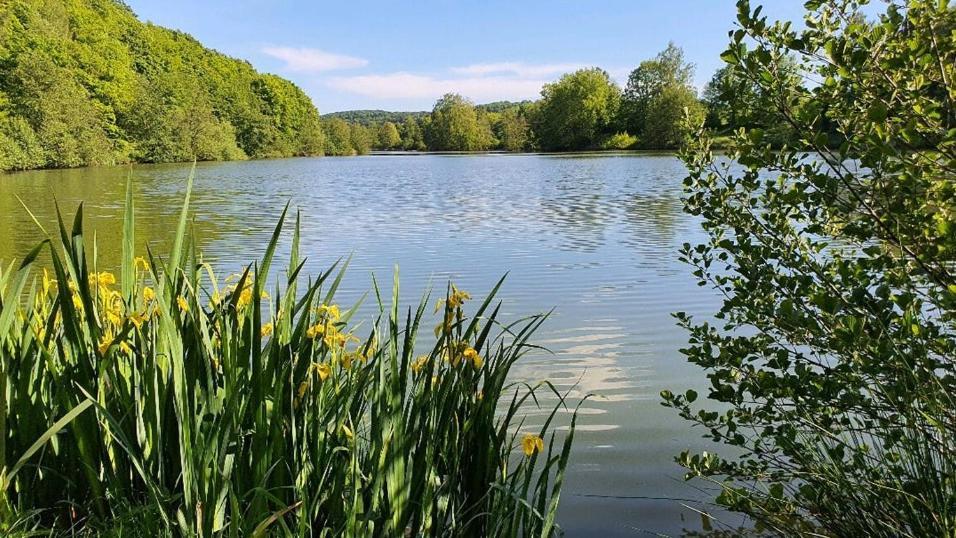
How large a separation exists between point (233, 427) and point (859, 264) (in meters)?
1.87

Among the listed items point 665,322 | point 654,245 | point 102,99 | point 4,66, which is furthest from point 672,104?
→ point 665,322

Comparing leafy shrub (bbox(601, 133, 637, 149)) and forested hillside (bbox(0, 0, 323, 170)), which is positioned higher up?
forested hillside (bbox(0, 0, 323, 170))

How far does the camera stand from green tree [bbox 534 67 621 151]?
266 feet

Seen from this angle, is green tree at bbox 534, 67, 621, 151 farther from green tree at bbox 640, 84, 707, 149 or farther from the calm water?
the calm water

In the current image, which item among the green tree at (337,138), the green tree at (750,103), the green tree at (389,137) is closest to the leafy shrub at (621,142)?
the green tree at (337,138)

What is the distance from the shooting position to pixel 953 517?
1.95 metres

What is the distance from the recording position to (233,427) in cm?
187

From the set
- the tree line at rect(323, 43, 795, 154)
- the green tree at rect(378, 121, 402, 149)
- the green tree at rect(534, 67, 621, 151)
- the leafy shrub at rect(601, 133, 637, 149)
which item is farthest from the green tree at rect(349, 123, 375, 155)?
the leafy shrub at rect(601, 133, 637, 149)

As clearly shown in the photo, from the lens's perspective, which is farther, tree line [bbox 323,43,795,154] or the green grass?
tree line [bbox 323,43,795,154]

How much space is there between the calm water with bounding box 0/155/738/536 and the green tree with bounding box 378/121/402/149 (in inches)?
3867

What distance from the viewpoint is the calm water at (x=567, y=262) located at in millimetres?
3557

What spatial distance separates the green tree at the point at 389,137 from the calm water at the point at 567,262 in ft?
322

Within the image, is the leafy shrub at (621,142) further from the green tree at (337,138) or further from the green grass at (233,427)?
the green grass at (233,427)

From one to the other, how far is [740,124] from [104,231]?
13.3 m
